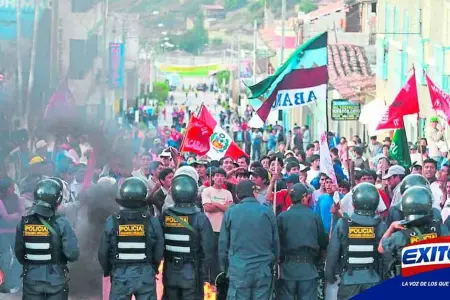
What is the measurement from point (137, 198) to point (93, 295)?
2757 millimetres

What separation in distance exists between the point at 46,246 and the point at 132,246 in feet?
2.53

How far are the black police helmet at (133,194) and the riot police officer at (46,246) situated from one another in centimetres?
55

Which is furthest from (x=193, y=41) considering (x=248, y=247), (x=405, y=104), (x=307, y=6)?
(x=248, y=247)

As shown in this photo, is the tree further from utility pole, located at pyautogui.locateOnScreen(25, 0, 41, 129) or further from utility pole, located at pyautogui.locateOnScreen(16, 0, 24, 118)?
utility pole, located at pyautogui.locateOnScreen(16, 0, 24, 118)

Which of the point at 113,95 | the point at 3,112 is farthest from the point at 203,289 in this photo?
the point at 113,95

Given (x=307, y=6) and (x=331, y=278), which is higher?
(x=307, y=6)

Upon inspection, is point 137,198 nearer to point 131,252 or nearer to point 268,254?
point 131,252

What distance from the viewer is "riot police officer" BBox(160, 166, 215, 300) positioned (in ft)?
41.1

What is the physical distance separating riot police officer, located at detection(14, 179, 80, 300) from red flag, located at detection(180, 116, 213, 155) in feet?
21.6

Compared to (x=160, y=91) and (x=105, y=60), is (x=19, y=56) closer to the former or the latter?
(x=105, y=60)

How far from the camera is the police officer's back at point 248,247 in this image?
1241 centimetres

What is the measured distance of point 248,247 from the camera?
12406 mm

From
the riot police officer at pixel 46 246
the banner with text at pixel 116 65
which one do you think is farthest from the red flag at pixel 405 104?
the banner with text at pixel 116 65

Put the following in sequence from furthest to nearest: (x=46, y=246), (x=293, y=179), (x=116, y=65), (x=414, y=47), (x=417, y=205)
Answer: (x=116, y=65) → (x=414, y=47) → (x=293, y=179) → (x=46, y=246) → (x=417, y=205)
